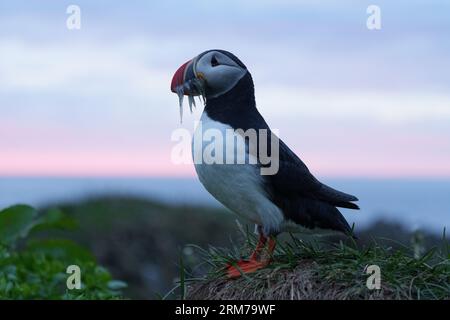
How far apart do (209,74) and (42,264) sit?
149 inches

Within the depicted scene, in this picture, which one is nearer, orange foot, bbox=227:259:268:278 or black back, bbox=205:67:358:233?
orange foot, bbox=227:259:268:278

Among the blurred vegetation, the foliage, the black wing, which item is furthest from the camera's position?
the foliage

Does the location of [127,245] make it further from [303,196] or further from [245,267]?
[245,267]

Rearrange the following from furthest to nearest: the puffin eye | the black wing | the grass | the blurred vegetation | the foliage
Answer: the foliage
the blurred vegetation
the puffin eye
the black wing
the grass

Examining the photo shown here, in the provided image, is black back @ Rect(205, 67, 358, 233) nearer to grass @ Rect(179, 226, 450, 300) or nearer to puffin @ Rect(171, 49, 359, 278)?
puffin @ Rect(171, 49, 359, 278)

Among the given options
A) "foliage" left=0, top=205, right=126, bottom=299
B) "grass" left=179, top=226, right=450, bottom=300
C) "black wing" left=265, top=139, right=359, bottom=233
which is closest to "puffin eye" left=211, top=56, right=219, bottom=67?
"black wing" left=265, top=139, right=359, bottom=233

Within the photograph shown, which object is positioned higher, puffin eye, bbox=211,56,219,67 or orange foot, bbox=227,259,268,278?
puffin eye, bbox=211,56,219,67

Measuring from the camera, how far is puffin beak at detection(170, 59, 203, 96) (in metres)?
6.03

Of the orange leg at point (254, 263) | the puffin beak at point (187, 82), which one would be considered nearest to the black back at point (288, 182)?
the puffin beak at point (187, 82)

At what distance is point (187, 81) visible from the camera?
605cm

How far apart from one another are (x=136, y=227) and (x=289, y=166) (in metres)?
10.9
